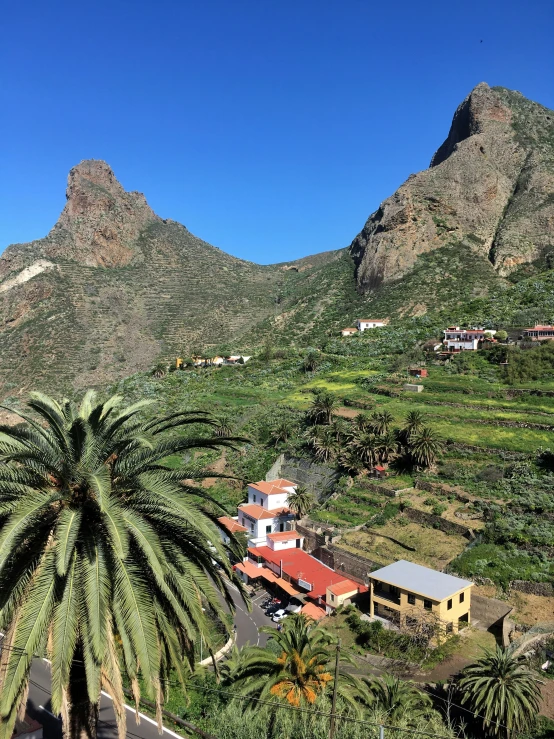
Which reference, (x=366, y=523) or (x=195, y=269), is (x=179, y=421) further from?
(x=195, y=269)

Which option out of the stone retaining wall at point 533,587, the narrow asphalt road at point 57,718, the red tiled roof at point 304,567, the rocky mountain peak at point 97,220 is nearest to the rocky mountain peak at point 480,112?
the rocky mountain peak at point 97,220

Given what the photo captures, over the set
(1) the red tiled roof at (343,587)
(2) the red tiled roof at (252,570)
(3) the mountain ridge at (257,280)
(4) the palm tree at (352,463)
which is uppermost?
(3) the mountain ridge at (257,280)

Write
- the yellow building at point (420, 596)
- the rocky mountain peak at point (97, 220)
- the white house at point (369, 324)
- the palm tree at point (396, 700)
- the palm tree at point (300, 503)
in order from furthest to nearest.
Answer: the rocky mountain peak at point (97, 220) < the white house at point (369, 324) < the palm tree at point (300, 503) < the yellow building at point (420, 596) < the palm tree at point (396, 700)

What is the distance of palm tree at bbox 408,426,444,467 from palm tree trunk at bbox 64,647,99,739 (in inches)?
1169

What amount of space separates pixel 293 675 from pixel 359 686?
1820 millimetres

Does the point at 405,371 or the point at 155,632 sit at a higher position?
the point at 405,371

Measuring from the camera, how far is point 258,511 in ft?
120

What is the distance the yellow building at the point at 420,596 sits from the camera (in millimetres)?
22109

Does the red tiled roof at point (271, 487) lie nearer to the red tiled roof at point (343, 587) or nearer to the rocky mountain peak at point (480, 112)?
the red tiled roof at point (343, 587)

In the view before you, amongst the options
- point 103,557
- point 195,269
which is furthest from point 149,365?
point 103,557

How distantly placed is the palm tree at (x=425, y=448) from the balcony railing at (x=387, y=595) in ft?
40.0

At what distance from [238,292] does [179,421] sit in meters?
105

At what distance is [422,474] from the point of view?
3541cm

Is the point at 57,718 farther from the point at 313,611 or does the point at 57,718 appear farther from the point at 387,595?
the point at 387,595
